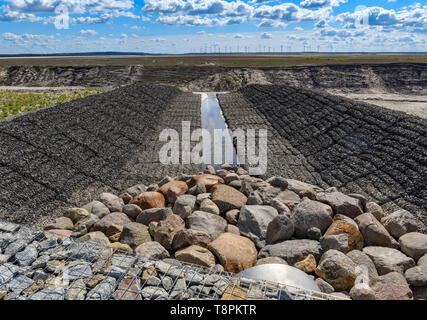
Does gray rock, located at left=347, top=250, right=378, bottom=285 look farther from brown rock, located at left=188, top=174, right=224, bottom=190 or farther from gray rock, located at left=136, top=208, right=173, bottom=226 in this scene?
brown rock, located at left=188, top=174, right=224, bottom=190

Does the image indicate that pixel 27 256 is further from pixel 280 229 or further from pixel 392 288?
pixel 392 288

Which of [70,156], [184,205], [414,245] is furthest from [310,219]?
[70,156]

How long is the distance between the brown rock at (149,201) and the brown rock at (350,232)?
4246 millimetres

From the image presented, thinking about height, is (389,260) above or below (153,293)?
below

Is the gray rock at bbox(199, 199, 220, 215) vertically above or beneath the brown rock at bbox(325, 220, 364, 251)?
above

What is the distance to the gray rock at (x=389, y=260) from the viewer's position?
5949 millimetres

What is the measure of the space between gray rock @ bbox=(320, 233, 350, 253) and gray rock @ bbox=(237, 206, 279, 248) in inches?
49.9

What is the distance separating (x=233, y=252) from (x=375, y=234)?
311cm

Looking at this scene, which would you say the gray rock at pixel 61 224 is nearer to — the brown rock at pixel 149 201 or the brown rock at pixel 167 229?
the brown rock at pixel 149 201

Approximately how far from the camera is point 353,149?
1272 centimetres

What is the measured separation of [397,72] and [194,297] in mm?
62323

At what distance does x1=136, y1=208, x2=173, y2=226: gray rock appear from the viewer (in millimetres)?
7695

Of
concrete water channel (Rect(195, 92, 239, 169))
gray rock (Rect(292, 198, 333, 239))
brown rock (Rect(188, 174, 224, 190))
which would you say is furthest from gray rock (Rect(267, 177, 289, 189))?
concrete water channel (Rect(195, 92, 239, 169))
